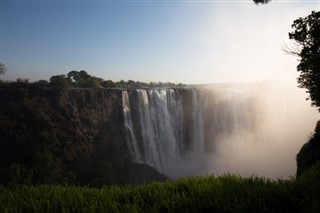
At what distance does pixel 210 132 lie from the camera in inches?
2367

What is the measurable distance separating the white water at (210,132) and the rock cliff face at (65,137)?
2.91 metres

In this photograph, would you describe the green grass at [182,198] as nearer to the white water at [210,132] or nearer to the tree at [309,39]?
the tree at [309,39]

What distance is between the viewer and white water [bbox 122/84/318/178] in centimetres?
5097

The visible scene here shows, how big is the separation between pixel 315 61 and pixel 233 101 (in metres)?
51.5

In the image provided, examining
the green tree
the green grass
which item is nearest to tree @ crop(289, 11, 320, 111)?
the green grass

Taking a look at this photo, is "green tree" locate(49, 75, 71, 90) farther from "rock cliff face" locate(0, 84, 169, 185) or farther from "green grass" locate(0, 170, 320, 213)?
"green grass" locate(0, 170, 320, 213)

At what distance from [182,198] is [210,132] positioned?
53467 mm

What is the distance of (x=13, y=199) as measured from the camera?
7961 mm

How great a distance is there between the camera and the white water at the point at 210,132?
51.0m

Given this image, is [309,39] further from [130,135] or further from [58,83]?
[58,83]

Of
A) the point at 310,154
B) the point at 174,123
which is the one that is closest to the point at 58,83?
the point at 174,123

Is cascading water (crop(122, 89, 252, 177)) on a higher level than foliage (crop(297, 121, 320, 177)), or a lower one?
lower

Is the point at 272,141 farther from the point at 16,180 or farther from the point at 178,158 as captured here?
the point at 16,180

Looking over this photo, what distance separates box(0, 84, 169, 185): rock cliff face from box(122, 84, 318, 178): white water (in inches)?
→ 115
